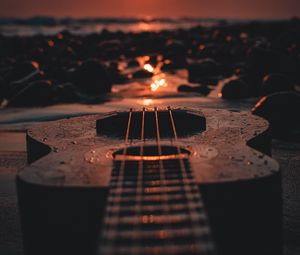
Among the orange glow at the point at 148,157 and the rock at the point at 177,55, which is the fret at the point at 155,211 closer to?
the orange glow at the point at 148,157

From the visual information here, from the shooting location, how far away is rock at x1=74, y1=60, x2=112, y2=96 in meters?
11.0

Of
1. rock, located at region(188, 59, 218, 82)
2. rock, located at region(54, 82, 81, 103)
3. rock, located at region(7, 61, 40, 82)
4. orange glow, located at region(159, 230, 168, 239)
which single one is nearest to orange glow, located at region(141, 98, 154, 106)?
rock, located at region(54, 82, 81, 103)

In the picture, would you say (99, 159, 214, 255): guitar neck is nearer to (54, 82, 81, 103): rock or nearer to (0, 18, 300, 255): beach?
(0, 18, 300, 255): beach

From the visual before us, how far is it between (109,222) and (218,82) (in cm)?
1045

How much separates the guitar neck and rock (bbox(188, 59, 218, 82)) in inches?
415

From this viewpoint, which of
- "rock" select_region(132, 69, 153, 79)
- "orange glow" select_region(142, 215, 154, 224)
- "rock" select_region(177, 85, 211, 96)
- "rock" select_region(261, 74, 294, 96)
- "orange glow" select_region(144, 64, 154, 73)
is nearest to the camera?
"orange glow" select_region(142, 215, 154, 224)

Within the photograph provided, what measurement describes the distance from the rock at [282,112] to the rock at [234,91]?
8.70 ft

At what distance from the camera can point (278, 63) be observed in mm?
13188

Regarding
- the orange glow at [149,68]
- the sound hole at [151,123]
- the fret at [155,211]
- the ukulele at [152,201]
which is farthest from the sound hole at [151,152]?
the orange glow at [149,68]

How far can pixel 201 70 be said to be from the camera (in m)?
13.6

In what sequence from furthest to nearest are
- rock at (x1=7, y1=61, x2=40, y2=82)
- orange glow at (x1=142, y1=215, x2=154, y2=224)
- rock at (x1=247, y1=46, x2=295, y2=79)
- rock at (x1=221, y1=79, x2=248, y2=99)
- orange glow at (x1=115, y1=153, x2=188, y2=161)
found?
rock at (x1=247, y1=46, x2=295, y2=79), rock at (x1=7, y1=61, x2=40, y2=82), rock at (x1=221, y1=79, x2=248, y2=99), orange glow at (x1=115, y1=153, x2=188, y2=161), orange glow at (x1=142, y1=215, x2=154, y2=224)

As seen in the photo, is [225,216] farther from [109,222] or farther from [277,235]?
[109,222]

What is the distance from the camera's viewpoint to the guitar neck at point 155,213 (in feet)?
5.83

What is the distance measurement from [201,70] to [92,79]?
361 cm
